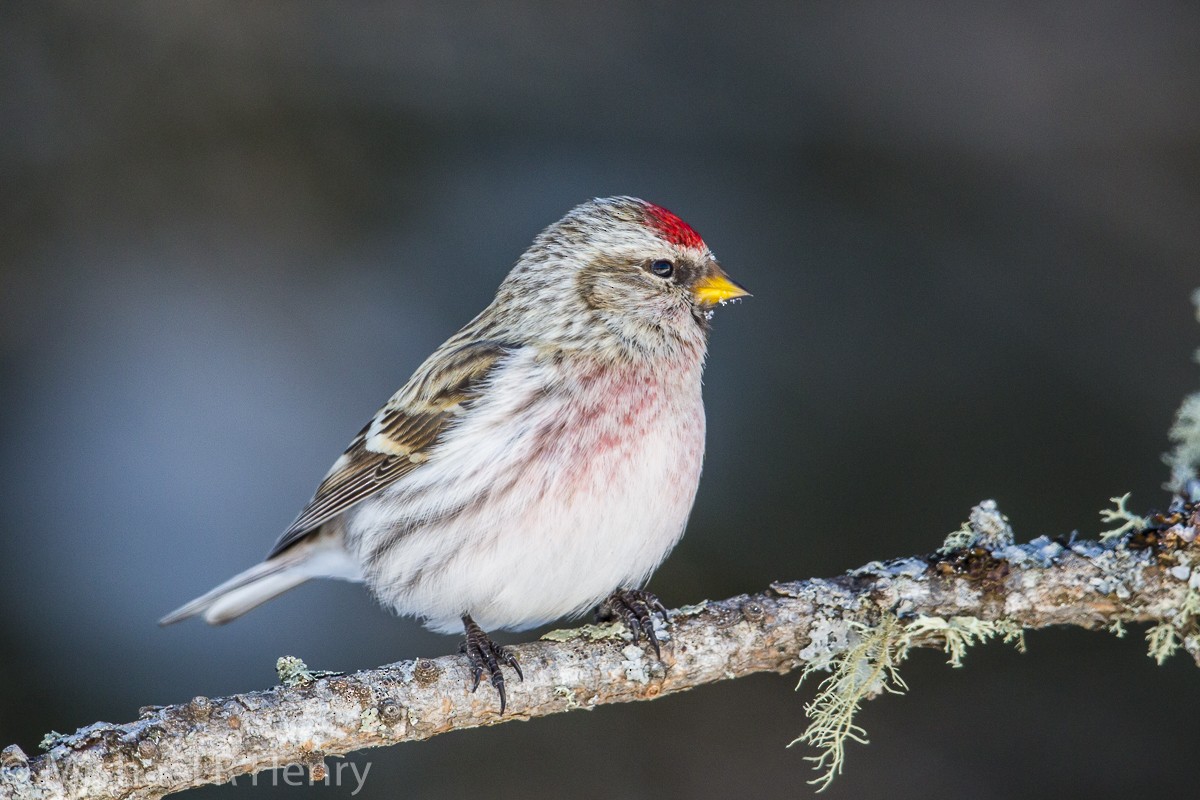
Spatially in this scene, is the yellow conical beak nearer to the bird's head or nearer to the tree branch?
the bird's head

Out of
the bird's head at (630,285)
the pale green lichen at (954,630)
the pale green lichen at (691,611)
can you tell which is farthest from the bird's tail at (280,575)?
the pale green lichen at (954,630)

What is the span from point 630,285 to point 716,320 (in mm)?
909

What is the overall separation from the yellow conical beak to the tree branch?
0.79 m

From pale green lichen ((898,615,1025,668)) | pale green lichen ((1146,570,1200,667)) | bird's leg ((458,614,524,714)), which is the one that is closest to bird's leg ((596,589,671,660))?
bird's leg ((458,614,524,714))

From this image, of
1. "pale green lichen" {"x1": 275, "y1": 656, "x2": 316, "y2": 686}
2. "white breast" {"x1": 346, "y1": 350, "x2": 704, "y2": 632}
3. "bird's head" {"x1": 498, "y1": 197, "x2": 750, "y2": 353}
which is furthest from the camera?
"bird's head" {"x1": 498, "y1": 197, "x2": 750, "y2": 353}

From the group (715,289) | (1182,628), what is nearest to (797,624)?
(1182,628)

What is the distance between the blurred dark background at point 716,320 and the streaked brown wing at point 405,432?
726mm

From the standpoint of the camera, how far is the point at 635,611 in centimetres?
271

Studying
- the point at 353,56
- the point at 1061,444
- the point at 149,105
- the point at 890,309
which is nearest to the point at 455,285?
the point at 353,56

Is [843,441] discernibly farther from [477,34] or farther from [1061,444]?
[477,34]

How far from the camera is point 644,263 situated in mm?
3082

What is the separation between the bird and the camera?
2.73 m

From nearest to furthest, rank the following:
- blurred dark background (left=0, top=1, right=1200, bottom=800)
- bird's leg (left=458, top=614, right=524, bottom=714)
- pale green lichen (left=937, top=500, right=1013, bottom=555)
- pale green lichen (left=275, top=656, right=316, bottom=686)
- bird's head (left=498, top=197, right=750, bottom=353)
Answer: pale green lichen (left=275, top=656, right=316, bottom=686) < bird's leg (left=458, top=614, right=524, bottom=714) < pale green lichen (left=937, top=500, right=1013, bottom=555) < bird's head (left=498, top=197, right=750, bottom=353) < blurred dark background (left=0, top=1, right=1200, bottom=800)

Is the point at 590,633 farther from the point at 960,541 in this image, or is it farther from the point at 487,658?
the point at 960,541
